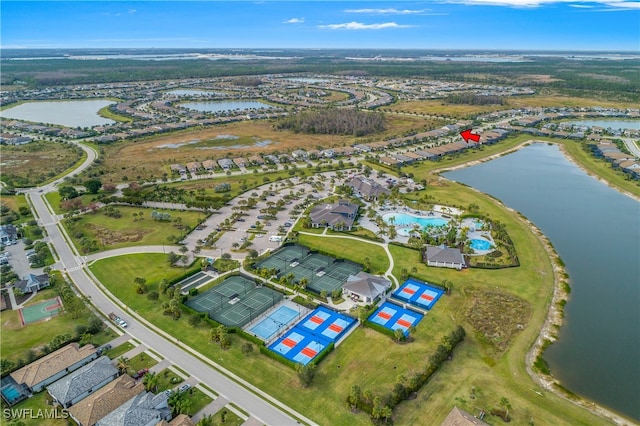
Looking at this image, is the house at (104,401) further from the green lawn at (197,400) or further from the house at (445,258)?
the house at (445,258)

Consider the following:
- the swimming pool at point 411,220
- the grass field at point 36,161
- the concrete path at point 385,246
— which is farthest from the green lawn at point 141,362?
the grass field at point 36,161

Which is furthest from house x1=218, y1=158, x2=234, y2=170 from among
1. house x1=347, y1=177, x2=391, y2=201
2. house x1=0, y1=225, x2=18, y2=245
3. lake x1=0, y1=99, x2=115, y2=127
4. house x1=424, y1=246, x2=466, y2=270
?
lake x1=0, y1=99, x2=115, y2=127

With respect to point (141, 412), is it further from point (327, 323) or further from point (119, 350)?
point (327, 323)

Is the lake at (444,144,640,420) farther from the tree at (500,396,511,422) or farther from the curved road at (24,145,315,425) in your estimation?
the curved road at (24,145,315,425)

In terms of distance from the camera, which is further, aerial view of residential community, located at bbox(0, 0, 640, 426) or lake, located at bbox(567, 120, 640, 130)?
lake, located at bbox(567, 120, 640, 130)

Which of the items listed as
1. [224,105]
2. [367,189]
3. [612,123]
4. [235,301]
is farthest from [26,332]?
[612,123]

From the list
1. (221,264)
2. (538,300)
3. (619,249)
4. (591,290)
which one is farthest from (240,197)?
(619,249)
